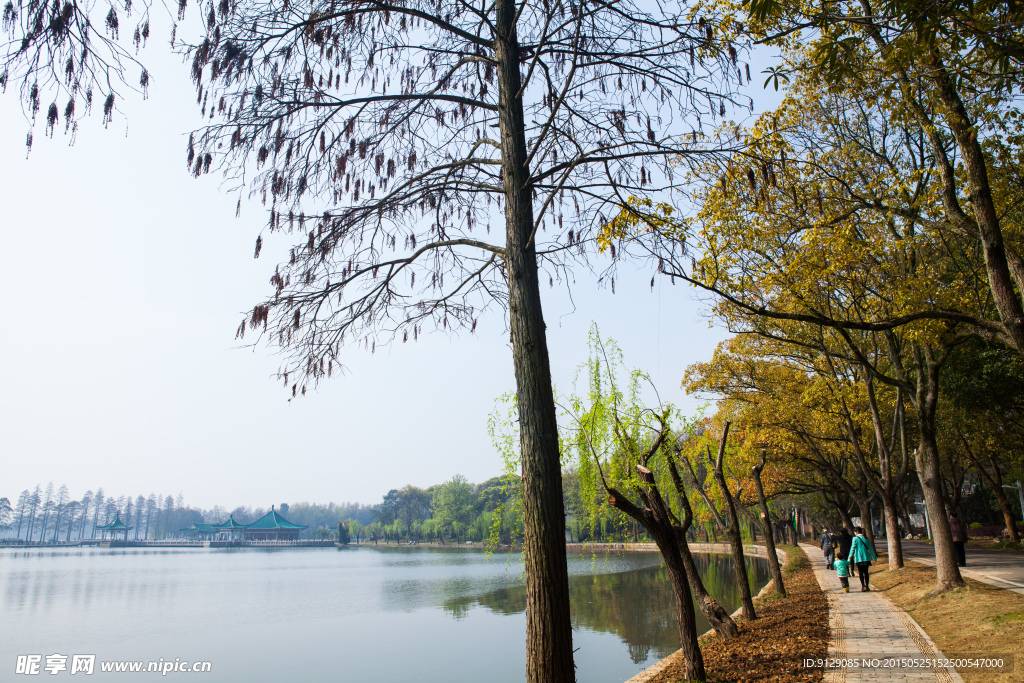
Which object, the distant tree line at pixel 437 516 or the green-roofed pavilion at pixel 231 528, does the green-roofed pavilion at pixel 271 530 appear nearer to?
the green-roofed pavilion at pixel 231 528

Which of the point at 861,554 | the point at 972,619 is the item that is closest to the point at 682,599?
the point at 972,619

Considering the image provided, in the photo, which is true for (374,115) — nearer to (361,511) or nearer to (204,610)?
(204,610)

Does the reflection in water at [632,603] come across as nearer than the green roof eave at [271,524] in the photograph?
Yes

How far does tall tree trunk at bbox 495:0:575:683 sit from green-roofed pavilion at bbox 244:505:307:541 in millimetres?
118395

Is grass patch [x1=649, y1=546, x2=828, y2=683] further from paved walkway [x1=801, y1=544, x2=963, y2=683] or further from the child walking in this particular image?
the child walking

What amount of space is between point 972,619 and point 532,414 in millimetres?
7779

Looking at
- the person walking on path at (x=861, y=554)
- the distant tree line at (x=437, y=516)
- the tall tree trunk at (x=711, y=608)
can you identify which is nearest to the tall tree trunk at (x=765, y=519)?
the person walking on path at (x=861, y=554)

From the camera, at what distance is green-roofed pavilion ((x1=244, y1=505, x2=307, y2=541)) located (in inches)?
4414

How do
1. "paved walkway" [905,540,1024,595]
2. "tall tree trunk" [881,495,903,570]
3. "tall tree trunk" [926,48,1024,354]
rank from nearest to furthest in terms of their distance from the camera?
"tall tree trunk" [926,48,1024,354]
"paved walkway" [905,540,1024,595]
"tall tree trunk" [881,495,903,570]

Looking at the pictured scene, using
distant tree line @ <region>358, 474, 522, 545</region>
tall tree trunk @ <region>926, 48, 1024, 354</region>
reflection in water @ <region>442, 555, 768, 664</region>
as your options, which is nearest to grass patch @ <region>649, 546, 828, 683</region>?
reflection in water @ <region>442, 555, 768, 664</region>

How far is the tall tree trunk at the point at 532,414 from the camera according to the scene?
4.98 m

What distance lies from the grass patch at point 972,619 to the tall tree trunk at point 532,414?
4383 mm

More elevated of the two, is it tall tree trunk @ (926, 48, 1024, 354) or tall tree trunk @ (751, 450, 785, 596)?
tall tree trunk @ (926, 48, 1024, 354)

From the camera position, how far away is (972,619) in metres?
8.56
